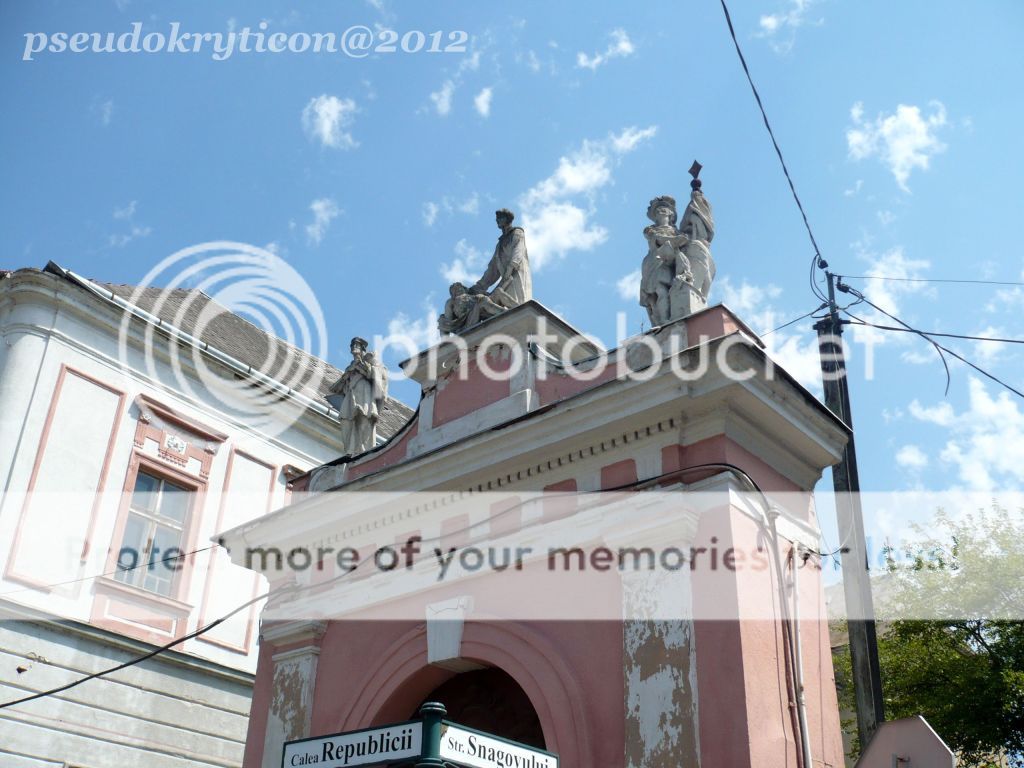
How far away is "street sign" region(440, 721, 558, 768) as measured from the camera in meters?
5.12

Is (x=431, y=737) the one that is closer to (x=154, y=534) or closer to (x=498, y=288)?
(x=498, y=288)

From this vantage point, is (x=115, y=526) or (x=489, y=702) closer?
(x=489, y=702)

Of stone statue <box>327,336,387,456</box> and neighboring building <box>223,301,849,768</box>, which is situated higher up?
stone statue <box>327,336,387,456</box>

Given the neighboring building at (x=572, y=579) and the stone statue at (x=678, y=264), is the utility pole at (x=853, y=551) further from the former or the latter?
the stone statue at (x=678, y=264)

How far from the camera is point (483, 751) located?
5348mm

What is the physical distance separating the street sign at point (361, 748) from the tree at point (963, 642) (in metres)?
13.4

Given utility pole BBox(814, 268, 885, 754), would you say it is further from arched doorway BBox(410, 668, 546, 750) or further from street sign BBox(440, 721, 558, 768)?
street sign BBox(440, 721, 558, 768)

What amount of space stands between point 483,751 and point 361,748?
73cm

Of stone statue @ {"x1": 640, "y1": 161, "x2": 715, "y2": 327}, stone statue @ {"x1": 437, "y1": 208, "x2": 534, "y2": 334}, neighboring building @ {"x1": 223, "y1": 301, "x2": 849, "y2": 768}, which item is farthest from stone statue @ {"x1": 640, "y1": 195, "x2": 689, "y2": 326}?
stone statue @ {"x1": 437, "y1": 208, "x2": 534, "y2": 334}

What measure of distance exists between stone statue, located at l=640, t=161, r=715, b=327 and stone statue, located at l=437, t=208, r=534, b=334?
1.66m

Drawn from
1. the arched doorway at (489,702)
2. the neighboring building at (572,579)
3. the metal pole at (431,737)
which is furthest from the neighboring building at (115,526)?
the metal pole at (431,737)

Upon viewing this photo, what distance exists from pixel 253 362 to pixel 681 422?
39.7 ft

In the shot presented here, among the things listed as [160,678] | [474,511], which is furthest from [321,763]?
[160,678]

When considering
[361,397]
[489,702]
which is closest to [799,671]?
[489,702]
